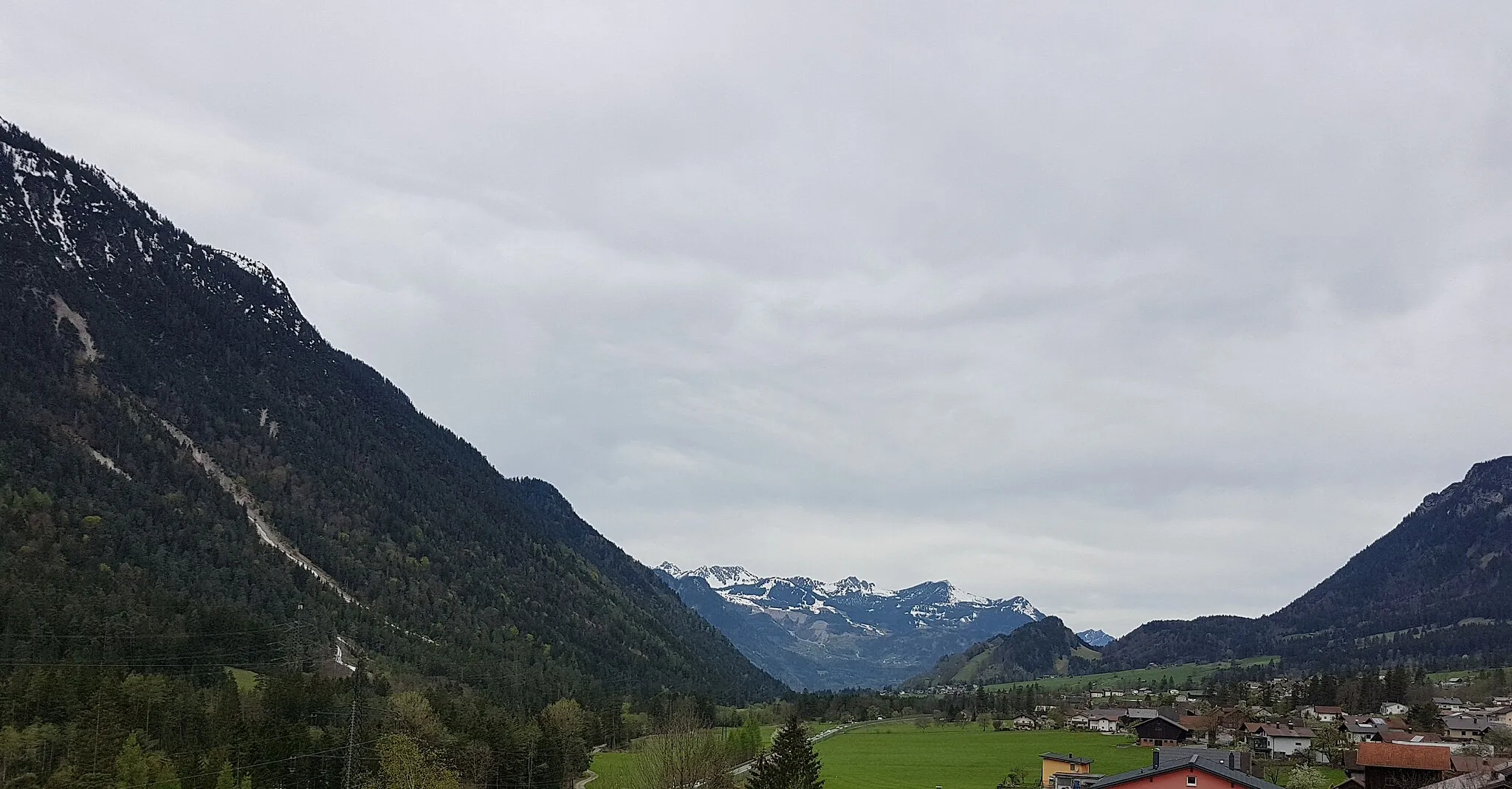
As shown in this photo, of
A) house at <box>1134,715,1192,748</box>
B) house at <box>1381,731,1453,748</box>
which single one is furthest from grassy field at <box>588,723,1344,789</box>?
house at <box>1381,731,1453,748</box>

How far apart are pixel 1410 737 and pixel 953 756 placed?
2212 inches

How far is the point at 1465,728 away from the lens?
151 metres

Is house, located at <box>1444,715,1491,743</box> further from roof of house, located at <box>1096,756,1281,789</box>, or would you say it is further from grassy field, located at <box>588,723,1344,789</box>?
roof of house, located at <box>1096,756,1281,789</box>

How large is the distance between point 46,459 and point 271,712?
122 m

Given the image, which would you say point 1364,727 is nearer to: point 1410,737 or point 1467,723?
point 1467,723

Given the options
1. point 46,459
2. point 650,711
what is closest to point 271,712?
point 650,711

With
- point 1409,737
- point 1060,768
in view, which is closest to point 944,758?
point 1060,768

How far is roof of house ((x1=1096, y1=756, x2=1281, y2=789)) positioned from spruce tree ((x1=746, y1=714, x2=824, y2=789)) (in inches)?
786

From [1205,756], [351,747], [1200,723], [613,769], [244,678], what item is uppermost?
[244,678]

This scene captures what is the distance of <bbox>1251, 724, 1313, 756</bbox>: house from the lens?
140875 mm

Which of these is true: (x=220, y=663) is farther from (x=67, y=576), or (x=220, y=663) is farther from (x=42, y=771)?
(x=42, y=771)

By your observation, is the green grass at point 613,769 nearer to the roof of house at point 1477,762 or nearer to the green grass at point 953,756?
the green grass at point 953,756

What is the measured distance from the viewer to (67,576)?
157 meters

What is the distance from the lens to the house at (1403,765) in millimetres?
85562
